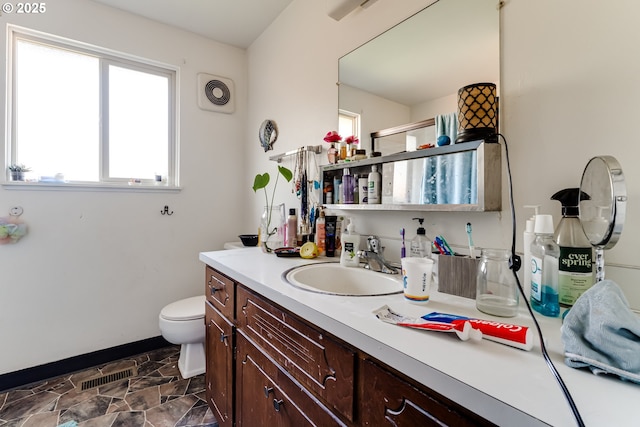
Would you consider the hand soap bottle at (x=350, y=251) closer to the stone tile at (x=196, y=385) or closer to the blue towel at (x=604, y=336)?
the blue towel at (x=604, y=336)

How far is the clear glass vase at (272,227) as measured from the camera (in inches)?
62.2

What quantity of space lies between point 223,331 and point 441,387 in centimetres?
104

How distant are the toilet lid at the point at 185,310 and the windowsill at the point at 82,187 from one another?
34.4 inches

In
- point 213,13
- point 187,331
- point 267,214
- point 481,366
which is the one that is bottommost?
point 187,331

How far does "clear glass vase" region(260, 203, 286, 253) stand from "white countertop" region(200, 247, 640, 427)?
81cm

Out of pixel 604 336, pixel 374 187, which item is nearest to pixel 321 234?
pixel 374 187

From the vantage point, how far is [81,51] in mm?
1930

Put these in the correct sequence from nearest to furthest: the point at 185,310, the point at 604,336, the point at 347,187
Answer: the point at 604,336
the point at 347,187
the point at 185,310

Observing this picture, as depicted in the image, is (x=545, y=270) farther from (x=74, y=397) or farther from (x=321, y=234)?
(x=74, y=397)

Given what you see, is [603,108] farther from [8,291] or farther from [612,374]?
[8,291]

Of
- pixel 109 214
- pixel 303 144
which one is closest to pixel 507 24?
pixel 303 144

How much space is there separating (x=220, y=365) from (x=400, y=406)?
1.03 meters

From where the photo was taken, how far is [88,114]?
1967mm

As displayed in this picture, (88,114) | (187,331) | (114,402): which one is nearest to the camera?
(114,402)
